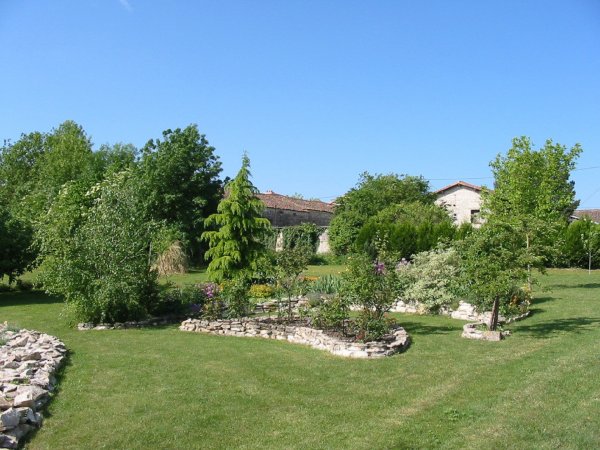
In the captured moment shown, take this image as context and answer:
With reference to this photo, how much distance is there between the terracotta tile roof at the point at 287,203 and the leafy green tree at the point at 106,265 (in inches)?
1170

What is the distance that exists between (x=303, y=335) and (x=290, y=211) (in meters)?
35.5

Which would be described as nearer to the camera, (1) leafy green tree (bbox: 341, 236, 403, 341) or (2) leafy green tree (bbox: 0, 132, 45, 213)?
(1) leafy green tree (bbox: 341, 236, 403, 341)

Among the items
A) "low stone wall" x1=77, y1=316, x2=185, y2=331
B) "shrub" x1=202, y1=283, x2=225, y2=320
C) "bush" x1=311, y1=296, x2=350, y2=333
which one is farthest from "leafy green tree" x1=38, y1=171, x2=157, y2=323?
"bush" x1=311, y1=296, x2=350, y2=333

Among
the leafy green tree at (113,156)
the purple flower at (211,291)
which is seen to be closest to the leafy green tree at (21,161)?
the leafy green tree at (113,156)

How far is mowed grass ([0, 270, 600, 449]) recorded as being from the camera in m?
5.46

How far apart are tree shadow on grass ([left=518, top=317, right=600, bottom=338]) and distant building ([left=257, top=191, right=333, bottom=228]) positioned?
103ft

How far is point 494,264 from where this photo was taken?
1073cm

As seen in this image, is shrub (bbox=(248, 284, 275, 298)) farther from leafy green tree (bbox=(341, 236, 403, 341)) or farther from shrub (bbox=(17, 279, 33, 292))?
shrub (bbox=(17, 279, 33, 292))

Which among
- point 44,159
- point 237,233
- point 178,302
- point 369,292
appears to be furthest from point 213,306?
point 44,159

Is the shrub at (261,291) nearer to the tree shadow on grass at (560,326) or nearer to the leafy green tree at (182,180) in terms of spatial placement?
the tree shadow on grass at (560,326)

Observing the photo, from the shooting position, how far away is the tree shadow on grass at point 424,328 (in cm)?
1159

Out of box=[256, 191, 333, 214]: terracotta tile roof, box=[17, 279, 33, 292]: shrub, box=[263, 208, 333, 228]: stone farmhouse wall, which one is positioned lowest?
box=[17, 279, 33, 292]: shrub

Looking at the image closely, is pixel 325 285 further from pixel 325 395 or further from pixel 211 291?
pixel 325 395

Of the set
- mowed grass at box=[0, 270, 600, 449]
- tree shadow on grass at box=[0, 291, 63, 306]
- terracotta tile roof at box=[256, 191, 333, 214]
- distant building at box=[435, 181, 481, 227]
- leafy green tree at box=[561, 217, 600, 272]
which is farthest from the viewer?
terracotta tile roof at box=[256, 191, 333, 214]
